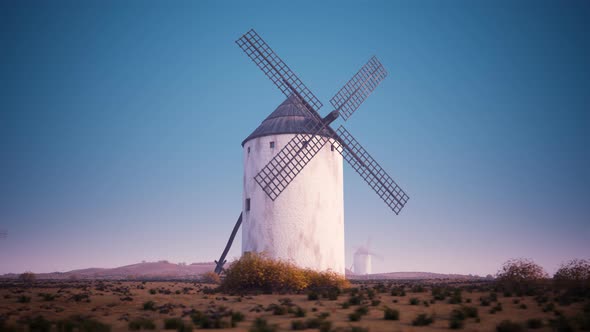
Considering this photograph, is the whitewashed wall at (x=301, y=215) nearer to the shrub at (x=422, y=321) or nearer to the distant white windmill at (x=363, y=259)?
the shrub at (x=422, y=321)

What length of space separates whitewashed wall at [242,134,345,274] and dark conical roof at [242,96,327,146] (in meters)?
0.43

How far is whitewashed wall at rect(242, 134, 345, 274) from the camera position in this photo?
1099 inches

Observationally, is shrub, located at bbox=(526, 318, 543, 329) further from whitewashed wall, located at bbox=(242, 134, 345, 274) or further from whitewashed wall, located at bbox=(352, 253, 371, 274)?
whitewashed wall, located at bbox=(352, 253, 371, 274)

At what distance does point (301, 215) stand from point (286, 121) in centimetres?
591

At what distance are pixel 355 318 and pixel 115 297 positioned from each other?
11323 millimetres

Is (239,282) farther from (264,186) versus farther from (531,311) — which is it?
(531,311)

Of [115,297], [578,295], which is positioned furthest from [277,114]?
[578,295]

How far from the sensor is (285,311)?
15141 mm

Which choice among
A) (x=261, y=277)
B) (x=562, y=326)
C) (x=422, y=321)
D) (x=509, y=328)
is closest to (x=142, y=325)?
(x=422, y=321)

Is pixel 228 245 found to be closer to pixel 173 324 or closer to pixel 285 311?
pixel 285 311

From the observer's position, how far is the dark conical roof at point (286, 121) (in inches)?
1145

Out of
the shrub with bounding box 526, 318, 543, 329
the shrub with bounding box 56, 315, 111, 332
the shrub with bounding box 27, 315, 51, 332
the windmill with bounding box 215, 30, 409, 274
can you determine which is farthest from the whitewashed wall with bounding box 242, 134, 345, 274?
the shrub with bounding box 526, 318, 543, 329

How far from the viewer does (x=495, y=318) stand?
46.4 feet

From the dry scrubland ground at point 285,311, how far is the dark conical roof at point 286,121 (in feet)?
36.6
